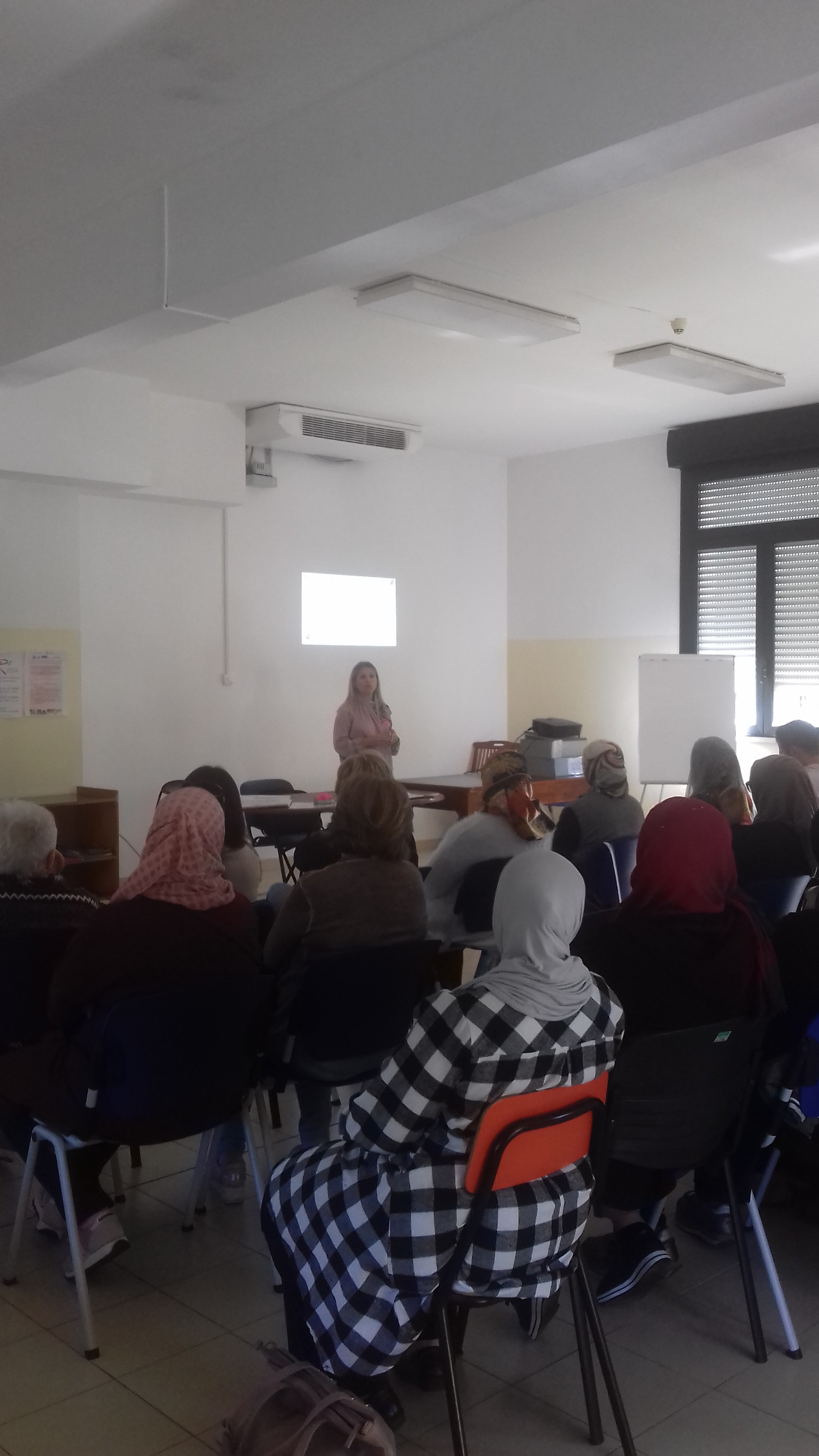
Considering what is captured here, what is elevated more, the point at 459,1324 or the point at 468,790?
the point at 468,790

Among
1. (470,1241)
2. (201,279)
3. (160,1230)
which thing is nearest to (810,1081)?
(470,1241)

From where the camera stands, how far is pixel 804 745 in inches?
194

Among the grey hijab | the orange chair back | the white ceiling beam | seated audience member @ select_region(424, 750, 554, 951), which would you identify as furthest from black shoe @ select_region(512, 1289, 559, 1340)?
the white ceiling beam

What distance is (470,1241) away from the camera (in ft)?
6.19

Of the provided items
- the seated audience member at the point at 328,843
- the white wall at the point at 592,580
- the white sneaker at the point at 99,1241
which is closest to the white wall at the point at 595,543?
the white wall at the point at 592,580

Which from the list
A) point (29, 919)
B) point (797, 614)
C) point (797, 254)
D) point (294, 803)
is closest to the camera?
point (29, 919)

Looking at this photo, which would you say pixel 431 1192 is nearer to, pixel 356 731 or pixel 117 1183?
pixel 117 1183

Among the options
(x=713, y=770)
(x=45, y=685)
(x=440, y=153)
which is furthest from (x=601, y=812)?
(x=45, y=685)

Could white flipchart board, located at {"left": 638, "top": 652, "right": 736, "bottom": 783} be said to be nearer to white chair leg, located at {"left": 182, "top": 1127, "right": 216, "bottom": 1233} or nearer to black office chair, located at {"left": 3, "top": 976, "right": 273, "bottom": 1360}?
white chair leg, located at {"left": 182, "top": 1127, "right": 216, "bottom": 1233}

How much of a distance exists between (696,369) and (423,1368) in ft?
16.0

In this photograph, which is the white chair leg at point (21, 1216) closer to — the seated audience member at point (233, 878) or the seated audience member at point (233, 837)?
the seated audience member at point (233, 878)

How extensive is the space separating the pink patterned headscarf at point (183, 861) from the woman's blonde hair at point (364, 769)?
0.49m

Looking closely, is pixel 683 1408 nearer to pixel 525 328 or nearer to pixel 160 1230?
pixel 160 1230

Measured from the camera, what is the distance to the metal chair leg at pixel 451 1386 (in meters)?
1.92
